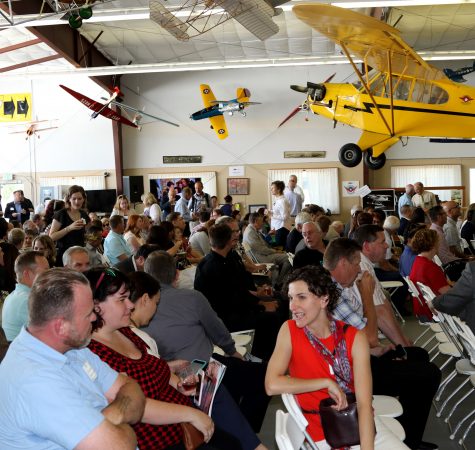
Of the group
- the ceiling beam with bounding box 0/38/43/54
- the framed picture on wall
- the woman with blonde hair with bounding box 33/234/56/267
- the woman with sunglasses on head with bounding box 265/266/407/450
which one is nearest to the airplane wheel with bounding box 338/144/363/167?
the framed picture on wall

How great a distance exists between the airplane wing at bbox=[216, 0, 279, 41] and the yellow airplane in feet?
5.99

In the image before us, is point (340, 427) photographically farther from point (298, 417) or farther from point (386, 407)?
point (386, 407)

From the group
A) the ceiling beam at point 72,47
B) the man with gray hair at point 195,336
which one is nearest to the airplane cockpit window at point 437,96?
the ceiling beam at point 72,47

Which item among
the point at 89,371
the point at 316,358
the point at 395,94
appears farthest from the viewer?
the point at 395,94

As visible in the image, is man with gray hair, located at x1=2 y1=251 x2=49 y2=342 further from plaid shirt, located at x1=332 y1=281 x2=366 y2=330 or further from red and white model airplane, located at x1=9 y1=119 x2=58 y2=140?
red and white model airplane, located at x1=9 y1=119 x2=58 y2=140

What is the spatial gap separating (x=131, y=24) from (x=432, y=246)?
34.3 ft

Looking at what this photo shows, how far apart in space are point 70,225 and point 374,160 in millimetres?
8706

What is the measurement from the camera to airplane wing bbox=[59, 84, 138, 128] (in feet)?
53.0

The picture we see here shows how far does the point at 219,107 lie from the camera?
17.7m

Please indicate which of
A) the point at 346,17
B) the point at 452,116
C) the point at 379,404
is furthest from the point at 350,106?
the point at 379,404

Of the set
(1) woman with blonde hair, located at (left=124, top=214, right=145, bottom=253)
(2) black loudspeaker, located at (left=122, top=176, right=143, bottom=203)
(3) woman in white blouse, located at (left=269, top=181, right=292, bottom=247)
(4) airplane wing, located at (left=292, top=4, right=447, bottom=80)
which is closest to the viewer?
(1) woman with blonde hair, located at (left=124, top=214, right=145, bottom=253)

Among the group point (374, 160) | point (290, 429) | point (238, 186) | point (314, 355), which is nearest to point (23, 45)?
point (374, 160)

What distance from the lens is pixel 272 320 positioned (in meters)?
4.90

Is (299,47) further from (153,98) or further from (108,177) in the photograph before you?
(108,177)
